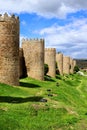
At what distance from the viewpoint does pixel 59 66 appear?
272 feet

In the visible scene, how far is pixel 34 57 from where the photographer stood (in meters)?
52.9

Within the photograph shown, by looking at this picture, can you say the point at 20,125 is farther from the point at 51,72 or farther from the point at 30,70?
the point at 51,72

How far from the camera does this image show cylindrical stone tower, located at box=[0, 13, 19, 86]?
124ft

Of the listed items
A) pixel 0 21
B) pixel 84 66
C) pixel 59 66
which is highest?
pixel 0 21

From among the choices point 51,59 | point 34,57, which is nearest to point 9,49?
point 34,57

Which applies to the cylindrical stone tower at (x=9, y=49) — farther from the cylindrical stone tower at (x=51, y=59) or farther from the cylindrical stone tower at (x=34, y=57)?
the cylindrical stone tower at (x=51, y=59)

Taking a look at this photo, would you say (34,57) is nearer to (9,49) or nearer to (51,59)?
(51,59)

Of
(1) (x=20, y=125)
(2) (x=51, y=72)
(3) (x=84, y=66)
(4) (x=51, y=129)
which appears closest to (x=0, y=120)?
(1) (x=20, y=125)

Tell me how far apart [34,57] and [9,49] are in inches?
584

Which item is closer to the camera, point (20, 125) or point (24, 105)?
point (20, 125)

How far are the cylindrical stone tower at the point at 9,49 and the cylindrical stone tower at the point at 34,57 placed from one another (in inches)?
529

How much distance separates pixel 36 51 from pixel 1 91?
68.7 ft

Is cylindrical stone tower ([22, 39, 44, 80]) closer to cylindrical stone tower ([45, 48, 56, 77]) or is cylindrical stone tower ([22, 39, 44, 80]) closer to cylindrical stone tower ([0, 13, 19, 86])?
cylindrical stone tower ([45, 48, 56, 77])

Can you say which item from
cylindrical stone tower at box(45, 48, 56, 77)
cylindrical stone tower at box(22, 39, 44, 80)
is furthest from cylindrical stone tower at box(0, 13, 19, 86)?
cylindrical stone tower at box(45, 48, 56, 77)
